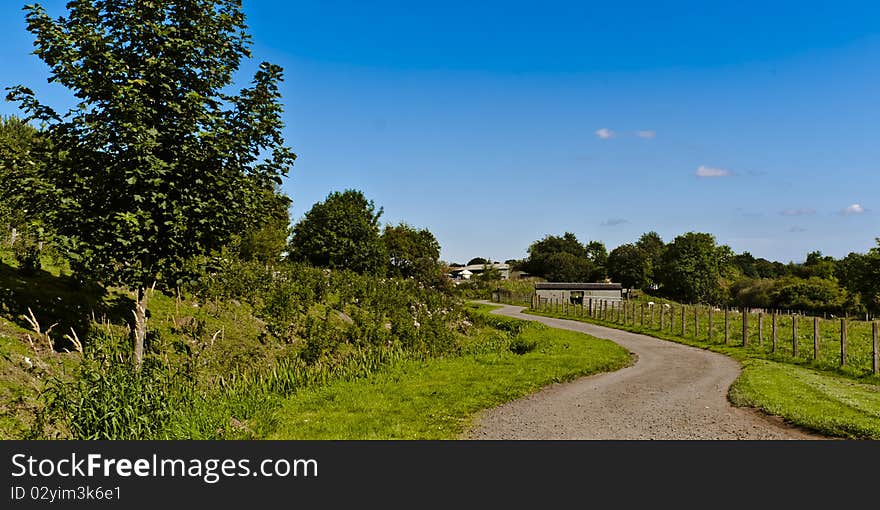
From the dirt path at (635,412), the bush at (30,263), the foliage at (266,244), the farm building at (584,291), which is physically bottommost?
the dirt path at (635,412)

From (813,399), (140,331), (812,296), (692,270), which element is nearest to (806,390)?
(813,399)

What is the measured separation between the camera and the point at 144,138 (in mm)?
9484

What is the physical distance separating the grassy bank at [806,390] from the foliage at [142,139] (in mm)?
13283

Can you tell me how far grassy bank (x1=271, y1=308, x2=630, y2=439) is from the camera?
34.3ft

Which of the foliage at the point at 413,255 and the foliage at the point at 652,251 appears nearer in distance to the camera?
the foliage at the point at 413,255

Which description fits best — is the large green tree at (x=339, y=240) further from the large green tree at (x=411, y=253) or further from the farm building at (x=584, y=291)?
the farm building at (x=584, y=291)

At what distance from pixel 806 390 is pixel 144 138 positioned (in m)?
18.5

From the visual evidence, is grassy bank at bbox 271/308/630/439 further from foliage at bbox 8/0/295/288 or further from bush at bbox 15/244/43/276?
bush at bbox 15/244/43/276

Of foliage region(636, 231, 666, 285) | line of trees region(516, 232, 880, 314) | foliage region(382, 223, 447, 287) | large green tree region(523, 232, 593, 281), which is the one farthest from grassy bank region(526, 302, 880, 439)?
large green tree region(523, 232, 593, 281)

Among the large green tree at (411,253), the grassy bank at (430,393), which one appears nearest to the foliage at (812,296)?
the large green tree at (411,253)

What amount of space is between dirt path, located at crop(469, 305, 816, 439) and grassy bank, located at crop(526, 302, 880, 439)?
608 millimetres

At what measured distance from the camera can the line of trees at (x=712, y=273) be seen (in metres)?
68.7
